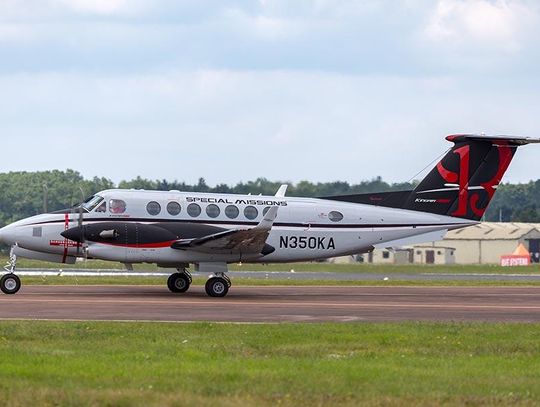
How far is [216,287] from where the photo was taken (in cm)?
3403

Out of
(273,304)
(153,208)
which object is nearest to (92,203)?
(153,208)

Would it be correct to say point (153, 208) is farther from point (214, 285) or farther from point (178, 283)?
point (214, 285)

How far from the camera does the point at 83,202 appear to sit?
34.3 m

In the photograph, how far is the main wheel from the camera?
3403 centimetres

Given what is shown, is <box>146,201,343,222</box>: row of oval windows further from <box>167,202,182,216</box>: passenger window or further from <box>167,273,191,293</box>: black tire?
<box>167,273,191,293</box>: black tire

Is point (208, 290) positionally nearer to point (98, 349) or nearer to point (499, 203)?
point (98, 349)

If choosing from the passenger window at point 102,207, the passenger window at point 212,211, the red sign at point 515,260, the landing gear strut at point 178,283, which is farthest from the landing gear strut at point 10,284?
the red sign at point 515,260

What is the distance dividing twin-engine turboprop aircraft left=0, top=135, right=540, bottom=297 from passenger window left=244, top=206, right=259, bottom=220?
0.11ft

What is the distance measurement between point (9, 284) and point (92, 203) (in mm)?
3558

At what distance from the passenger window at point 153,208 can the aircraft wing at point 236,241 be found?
3.85 feet

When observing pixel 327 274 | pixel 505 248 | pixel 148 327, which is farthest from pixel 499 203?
pixel 148 327

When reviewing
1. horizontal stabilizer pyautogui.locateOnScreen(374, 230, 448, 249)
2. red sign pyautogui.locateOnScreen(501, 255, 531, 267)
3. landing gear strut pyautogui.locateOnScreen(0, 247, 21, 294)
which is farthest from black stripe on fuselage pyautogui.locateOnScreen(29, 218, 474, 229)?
red sign pyautogui.locateOnScreen(501, 255, 531, 267)

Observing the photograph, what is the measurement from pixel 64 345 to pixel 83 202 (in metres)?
14.3

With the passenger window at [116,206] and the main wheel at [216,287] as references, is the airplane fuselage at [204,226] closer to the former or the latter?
the passenger window at [116,206]
